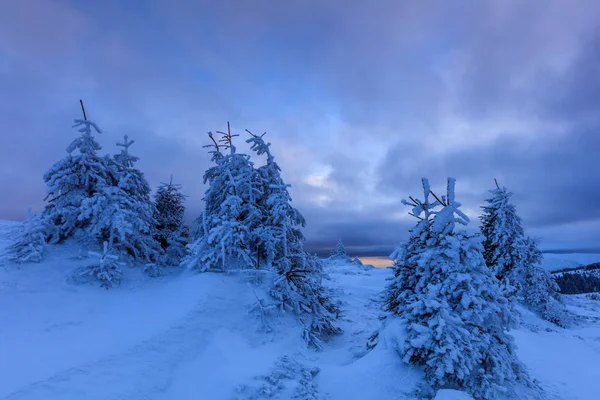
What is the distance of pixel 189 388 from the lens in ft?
28.2

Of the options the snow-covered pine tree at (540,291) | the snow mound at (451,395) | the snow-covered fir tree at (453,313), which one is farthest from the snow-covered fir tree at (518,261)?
the snow mound at (451,395)

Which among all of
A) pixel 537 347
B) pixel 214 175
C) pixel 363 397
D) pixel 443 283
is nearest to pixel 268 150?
pixel 214 175

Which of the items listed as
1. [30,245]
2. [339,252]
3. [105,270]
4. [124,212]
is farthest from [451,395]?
[339,252]

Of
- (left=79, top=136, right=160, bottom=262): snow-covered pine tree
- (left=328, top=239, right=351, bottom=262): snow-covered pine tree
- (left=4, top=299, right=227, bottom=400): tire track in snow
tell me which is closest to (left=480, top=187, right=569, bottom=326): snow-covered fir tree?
(left=4, top=299, right=227, bottom=400): tire track in snow

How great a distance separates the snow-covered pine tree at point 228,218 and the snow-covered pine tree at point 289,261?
0.76m

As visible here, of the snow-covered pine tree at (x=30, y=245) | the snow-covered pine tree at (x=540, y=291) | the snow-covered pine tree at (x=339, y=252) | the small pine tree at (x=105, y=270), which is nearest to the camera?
the snow-covered pine tree at (x=30, y=245)

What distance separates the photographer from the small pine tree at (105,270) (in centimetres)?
1255

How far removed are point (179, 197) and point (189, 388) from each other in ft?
44.4

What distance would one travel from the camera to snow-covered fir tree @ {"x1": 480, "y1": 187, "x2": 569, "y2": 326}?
21.7 m

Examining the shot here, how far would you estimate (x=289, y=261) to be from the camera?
15266 mm

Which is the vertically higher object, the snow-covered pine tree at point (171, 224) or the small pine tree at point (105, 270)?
the snow-covered pine tree at point (171, 224)

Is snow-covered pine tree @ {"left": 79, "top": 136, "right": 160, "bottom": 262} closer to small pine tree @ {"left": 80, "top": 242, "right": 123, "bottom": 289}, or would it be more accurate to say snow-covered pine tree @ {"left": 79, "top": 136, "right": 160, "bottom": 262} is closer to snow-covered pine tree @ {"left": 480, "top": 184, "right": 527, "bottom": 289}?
small pine tree @ {"left": 80, "top": 242, "right": 123, "bottom": 289}

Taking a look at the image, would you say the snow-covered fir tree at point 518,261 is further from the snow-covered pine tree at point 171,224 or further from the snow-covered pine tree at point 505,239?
the snow-covered pine tree at point 171,224

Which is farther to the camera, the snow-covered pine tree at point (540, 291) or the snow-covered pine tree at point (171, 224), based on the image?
the snow-covered pine tree at point (540, 291)
